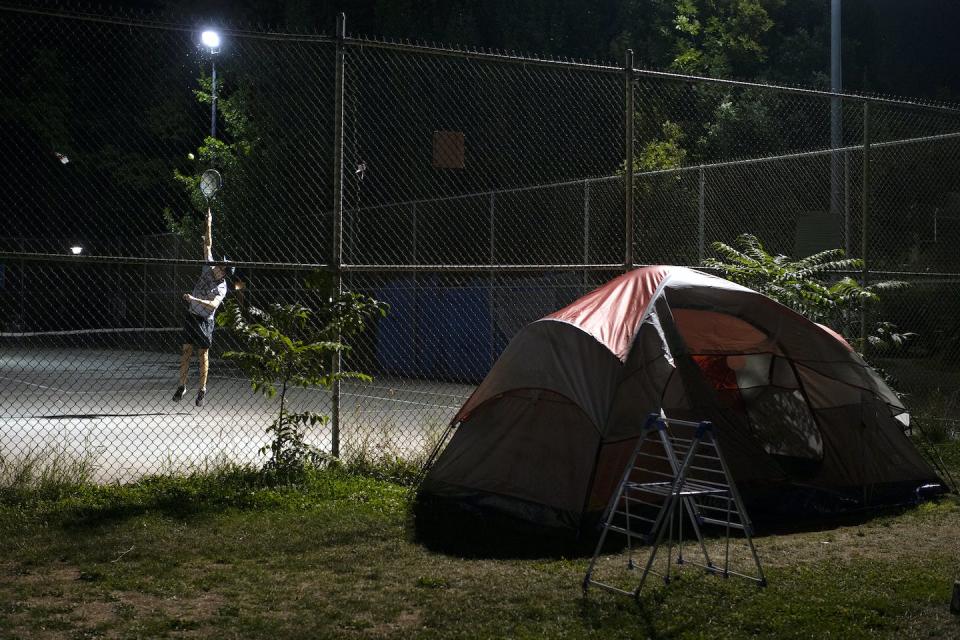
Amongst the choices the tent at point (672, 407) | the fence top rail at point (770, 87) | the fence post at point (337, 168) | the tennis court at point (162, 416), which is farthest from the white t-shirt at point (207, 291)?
the tent at point (672, 407)

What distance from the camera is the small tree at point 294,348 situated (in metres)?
8.23

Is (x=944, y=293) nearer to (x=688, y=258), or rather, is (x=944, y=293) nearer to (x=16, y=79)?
(x=688, y=258)

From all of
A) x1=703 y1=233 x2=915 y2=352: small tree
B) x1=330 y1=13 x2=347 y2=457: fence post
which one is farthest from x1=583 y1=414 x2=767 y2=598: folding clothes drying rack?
x1=703 y1=233 x2=915 y2=352: small tree

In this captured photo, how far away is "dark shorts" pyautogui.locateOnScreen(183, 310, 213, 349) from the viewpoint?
13.0 m

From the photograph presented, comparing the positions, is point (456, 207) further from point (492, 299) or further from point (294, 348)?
point (294, 348)

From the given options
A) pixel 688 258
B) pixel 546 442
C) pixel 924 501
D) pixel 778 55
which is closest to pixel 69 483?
pixel 546 442

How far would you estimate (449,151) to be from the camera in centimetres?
925

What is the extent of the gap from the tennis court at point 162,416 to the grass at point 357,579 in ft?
3.95

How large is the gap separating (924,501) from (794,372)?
136 centimetres

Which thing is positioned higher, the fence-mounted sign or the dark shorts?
the fence-mounted sign

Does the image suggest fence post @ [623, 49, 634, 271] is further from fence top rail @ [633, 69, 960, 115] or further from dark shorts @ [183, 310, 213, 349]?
dark shorts @ [183, 310, 213, 349]

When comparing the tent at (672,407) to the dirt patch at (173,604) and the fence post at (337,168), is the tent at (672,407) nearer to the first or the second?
the fence post at (337,168)

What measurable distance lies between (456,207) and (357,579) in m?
14.5

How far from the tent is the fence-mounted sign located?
81.2 inches
